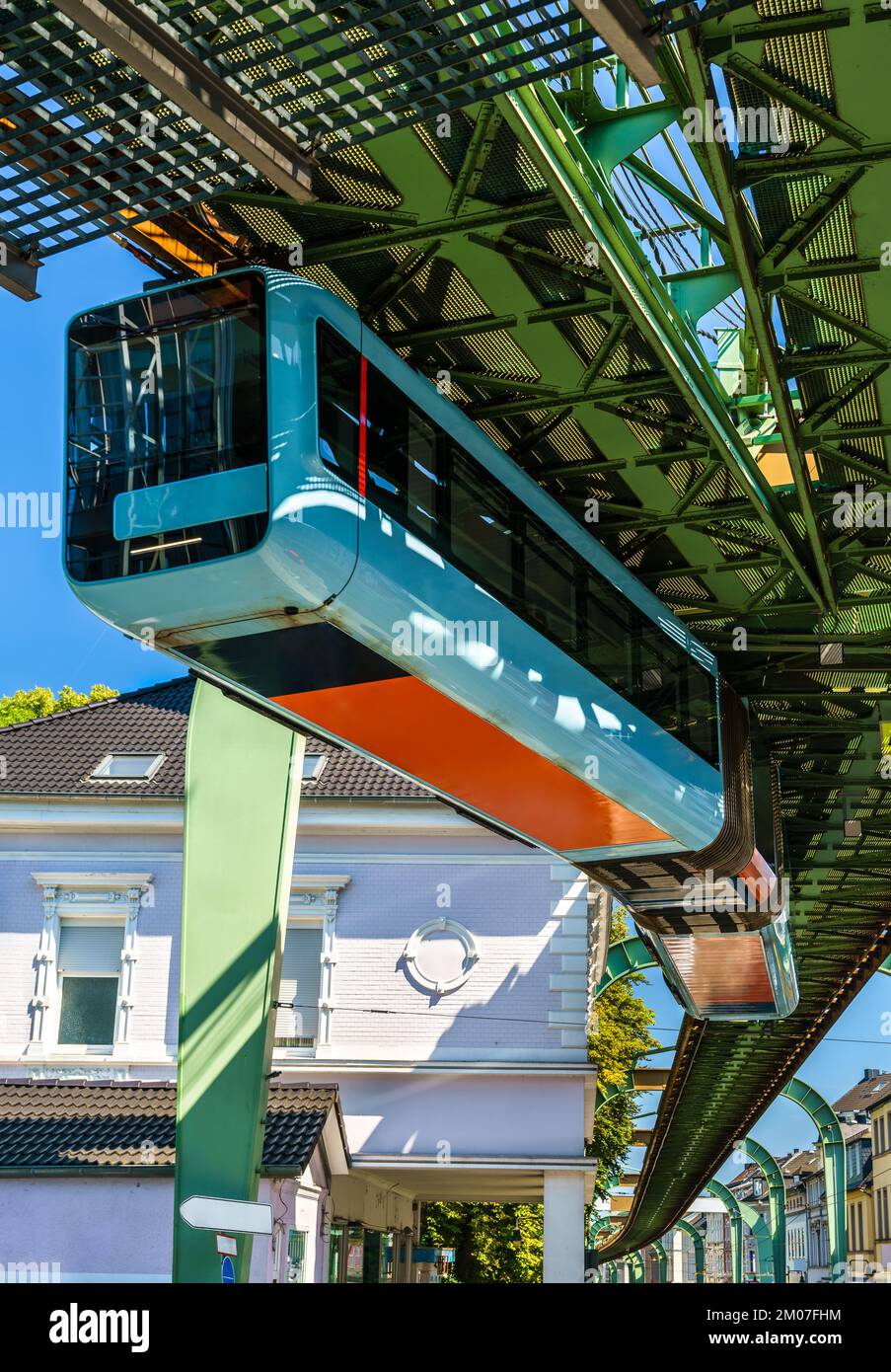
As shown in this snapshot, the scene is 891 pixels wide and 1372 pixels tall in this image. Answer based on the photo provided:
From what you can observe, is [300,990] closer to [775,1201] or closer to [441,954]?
[441,954]

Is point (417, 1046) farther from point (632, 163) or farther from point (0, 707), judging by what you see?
point (0, 707)

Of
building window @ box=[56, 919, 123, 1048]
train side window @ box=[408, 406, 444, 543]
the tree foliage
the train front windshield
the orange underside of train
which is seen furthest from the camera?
the tree foliage

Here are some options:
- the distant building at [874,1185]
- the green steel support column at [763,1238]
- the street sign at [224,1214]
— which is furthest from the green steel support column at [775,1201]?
the street sign at [224,1214]

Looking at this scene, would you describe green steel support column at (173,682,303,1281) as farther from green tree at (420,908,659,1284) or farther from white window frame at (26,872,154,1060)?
green tree at (420,908,659,1284)

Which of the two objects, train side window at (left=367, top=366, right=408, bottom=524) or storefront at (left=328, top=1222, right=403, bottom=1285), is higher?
train side window at (left=367, top=366, right=408, bottom=524)

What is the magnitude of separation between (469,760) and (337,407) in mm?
3528

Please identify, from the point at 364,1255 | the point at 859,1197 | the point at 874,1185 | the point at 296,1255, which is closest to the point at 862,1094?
the point at 859,1197

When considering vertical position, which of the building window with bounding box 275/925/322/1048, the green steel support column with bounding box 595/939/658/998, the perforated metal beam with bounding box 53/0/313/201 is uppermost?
the green steel support column with bounding box 595/939/658/998

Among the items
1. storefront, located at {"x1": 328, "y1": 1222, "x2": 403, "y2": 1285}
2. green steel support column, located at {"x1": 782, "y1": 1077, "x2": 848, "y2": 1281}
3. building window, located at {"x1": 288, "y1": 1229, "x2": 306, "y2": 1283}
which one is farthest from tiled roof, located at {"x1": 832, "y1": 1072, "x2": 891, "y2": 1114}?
building window, located at {"x1": 288, "y1": 1229, "x2": 306, "y2": 1283}

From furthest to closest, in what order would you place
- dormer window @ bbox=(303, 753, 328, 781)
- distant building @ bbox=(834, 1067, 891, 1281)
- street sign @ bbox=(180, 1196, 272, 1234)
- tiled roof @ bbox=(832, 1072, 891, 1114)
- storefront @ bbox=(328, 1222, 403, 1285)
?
1. tiled roof @ bbox=(832, 1072, 891, 1114)
2. distant building @ bbox=(834, 1067, 891, 1281)
3. dormer window @ bbox=(303, 753, 328, 781)
4. storefront @ bbox=(328, 1222, 403, 1285)
5. street sign @ bbox=(180, 1196, 272, 1234)

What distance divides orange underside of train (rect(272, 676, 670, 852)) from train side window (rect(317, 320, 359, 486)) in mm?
1586

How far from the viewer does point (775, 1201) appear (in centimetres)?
6397

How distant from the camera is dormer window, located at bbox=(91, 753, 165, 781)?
93.9ft
